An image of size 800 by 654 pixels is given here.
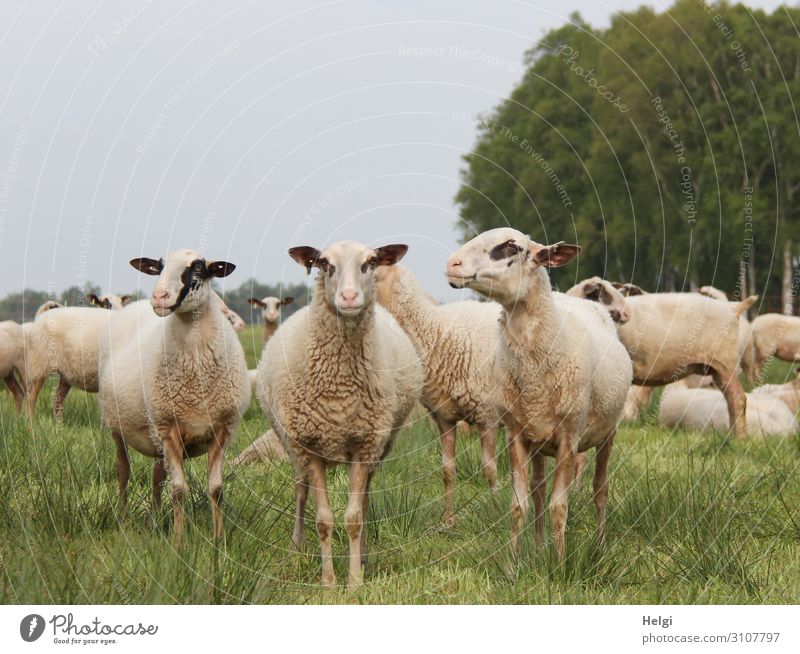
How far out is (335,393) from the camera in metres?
6.42

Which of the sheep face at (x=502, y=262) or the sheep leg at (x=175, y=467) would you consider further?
the sheep leg at (x=175, y=467)

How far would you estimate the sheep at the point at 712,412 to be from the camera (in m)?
13.3

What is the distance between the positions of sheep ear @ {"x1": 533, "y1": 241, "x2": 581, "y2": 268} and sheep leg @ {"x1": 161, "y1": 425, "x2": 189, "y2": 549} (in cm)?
275

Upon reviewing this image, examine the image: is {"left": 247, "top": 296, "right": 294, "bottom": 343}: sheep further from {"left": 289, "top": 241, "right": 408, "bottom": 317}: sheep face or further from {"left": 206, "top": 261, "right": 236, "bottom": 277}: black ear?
{"left": 289, "top": 241, "right": 408, "bottom": 317}: sheep face

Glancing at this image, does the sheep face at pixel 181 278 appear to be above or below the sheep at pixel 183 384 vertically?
above

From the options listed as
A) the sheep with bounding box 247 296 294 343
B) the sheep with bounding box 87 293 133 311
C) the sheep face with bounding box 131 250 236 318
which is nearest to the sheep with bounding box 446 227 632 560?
the sheep face with bounding box 131 250 236 318

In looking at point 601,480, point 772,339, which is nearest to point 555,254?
point 601,480

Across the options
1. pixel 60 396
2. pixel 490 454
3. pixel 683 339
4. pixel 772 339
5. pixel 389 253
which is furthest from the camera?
pixel 772 339

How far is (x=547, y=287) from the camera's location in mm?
6629

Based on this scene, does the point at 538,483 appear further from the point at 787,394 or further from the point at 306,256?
the point at 787,394

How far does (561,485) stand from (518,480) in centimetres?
28

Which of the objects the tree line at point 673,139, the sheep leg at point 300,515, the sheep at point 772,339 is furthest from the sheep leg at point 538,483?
the tree line at point 673,139
